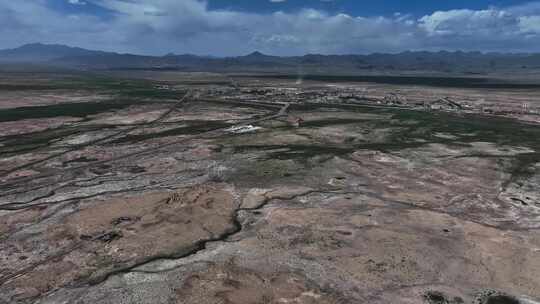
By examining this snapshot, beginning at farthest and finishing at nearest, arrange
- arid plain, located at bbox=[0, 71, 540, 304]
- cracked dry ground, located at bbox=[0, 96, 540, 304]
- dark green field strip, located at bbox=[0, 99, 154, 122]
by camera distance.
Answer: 1. dark green field strip, located at bbox=[0, 99, 154, 122]
2. arid plain, located at bbox=[0, 71, 540, 304]
3. cracked dry ground, located at bbox=[0, 96, 540, 304]

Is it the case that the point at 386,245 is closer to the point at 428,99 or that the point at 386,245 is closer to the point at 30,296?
the point at 30,296

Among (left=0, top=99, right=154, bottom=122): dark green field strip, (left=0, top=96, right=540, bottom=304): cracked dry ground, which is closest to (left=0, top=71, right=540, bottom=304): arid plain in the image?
(left=0, top=96, right=540, bottom=304): cracked dry ground

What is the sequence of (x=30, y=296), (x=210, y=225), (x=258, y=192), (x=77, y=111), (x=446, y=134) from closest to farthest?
1. (x=30, y=296)
2. (x=210, y=225)
3. (x=258, y=192)
4. (x=446, y=134)
5. (x=77, y=111)

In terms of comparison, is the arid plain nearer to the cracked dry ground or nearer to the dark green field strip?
the cracked dry ground

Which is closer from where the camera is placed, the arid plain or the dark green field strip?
the arid plain

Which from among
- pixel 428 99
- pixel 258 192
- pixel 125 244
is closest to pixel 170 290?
pixel 125 244

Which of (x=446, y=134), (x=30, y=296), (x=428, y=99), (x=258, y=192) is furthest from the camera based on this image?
(x=428, y=99)

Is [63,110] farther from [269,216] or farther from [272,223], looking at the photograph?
[272,223]

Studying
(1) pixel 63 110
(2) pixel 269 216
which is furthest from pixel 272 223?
(1) pixel 63 110
